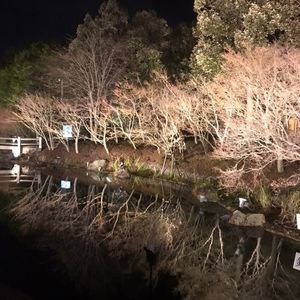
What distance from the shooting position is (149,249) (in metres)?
13.8

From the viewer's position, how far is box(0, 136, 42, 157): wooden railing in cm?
3725

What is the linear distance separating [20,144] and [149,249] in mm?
26055

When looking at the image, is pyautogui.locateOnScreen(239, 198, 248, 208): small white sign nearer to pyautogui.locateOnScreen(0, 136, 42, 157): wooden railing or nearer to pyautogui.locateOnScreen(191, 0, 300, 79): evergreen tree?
pyautogui.locateOnScreen(191, 0, 300, 79): evergreen tree

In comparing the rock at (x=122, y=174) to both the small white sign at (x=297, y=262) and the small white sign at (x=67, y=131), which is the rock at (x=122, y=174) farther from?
the small white sign at (x=297, y=262)

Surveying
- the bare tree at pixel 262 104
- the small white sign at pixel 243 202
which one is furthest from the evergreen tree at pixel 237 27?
the small white sign at pixel 243 202

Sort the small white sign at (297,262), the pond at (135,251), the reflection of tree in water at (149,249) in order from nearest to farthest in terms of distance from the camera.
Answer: the pond at (135,251) < the reflection of tree in water at (149,249) < the small white sign at (297,262)

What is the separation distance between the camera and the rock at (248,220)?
16.0 metres

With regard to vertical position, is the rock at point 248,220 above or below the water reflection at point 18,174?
above

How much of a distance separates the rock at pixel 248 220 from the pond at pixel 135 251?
34 cm

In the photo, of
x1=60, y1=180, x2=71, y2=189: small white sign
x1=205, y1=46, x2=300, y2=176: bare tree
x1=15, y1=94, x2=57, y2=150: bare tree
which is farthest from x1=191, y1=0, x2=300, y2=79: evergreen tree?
x1=15, y1=94, x2=57, y2=150: bare tree

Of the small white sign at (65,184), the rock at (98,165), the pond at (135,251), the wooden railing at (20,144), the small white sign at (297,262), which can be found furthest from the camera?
the wooden railing at (20,144)

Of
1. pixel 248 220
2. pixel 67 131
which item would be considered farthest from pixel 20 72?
pixel 248 220

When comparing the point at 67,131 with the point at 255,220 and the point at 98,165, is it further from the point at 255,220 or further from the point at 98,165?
the point at 255,220

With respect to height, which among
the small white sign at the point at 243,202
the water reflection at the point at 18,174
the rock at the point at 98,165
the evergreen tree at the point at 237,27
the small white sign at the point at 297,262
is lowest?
the water reflection at the point at 18,174
